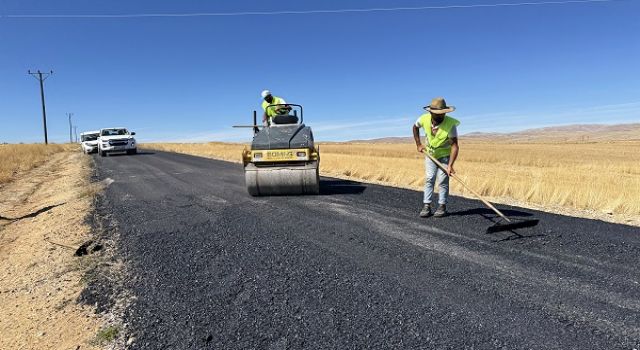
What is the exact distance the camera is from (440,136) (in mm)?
6566

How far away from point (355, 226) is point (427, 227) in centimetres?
100

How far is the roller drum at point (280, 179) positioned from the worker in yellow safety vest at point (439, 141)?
2.64m

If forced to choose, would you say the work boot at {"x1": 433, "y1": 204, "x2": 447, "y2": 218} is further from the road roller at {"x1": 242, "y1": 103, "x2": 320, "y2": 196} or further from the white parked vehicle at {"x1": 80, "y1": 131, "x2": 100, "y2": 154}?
the white parked vehicle at {"x1": 80, "y1": 131, "x2": 100, "y2": 154}

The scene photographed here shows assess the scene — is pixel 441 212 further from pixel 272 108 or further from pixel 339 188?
pixel 272 108

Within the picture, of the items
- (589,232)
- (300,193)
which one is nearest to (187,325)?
(589,232)

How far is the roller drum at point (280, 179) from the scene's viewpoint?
862 centimetres

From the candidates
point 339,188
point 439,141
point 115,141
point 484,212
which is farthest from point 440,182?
point 115,141

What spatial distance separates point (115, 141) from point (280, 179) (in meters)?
22.3

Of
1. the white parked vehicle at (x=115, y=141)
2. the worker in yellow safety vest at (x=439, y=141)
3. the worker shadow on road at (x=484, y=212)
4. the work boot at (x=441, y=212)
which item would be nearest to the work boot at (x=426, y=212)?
the worker in yellow safety vest at (x=439, y=141)

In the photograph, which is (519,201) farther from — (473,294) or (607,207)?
(473,294)

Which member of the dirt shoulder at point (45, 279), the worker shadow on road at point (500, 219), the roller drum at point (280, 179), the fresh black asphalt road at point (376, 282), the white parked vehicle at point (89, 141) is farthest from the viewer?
the white parked vehicle at point (89, 141)

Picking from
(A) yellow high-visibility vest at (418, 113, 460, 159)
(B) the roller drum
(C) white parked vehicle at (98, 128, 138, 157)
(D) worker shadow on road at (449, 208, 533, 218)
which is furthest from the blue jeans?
(C) white parked vehicle at (98, 128, 138, 157)

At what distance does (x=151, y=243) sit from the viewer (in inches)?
210

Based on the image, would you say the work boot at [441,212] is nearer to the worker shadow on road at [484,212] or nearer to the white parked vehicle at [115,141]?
the worker shadow on road at [484,212]
